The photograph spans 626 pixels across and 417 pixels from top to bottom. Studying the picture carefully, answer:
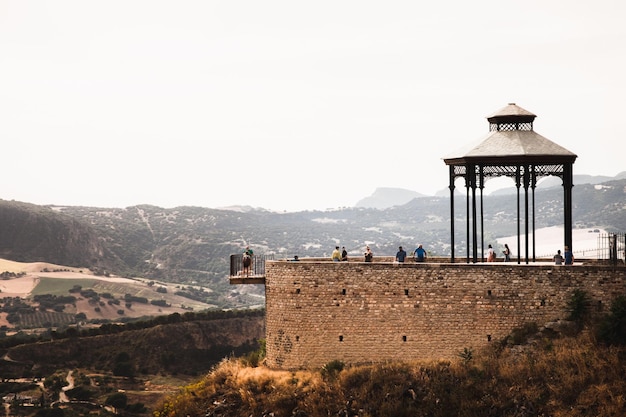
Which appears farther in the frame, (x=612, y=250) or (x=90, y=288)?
(x=90, y=288)

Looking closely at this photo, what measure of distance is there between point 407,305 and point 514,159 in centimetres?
561

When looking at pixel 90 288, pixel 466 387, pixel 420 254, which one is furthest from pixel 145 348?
pixel 466 387

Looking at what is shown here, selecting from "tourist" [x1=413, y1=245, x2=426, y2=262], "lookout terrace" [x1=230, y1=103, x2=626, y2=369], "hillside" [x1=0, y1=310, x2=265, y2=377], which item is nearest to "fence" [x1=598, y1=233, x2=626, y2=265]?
"lookout terrace" [x1=230, y1=103, x2=626, y2=369]

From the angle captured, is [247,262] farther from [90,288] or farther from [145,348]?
[90,288]

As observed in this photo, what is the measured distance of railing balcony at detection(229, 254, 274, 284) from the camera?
34031 millimetres

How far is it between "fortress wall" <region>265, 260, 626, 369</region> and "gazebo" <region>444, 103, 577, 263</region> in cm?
218

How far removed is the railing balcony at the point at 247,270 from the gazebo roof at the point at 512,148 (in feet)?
24.6

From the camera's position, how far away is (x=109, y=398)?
85.4 metres

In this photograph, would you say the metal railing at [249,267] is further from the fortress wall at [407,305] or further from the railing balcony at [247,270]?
the fortress wall at [407,305]

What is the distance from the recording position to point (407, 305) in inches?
1183

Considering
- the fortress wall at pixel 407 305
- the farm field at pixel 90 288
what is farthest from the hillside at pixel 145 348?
the fortress wall at pixel 407 305

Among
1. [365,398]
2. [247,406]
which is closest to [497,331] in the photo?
[365,398]

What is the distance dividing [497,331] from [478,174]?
20.2ft

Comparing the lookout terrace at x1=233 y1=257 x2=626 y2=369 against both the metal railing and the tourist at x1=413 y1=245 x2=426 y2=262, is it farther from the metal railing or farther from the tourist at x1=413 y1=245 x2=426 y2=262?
the tourist at x1=413 y1=245 x2=426 y2=262
